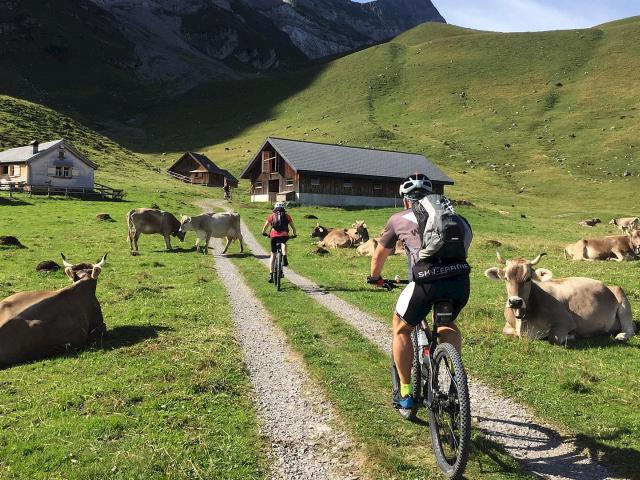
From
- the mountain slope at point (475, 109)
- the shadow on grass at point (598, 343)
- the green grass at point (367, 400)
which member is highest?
the mountain slope at point (475, 109)

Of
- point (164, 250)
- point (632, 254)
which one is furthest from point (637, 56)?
point (164, 250)

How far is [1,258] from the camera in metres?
21.2

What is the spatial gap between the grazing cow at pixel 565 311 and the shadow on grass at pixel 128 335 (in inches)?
287

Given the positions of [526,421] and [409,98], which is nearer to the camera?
[526,421]

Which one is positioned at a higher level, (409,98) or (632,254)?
(409,98)

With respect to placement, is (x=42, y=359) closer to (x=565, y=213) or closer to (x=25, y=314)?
(x=25, y=314)

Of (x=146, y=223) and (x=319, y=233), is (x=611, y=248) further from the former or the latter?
(x=146, y=223)

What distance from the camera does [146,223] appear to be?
25.9m

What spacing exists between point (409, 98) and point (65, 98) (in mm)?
116620

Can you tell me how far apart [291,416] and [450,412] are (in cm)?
239

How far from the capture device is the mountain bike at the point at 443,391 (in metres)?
4.91

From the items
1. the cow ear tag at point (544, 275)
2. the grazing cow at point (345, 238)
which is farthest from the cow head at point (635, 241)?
the cow ear tag at point (544, 275)

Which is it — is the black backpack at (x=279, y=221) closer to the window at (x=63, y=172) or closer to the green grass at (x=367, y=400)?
the green grass at (x=367, y=400)

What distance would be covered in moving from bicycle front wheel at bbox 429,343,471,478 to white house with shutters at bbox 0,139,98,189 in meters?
61.7
